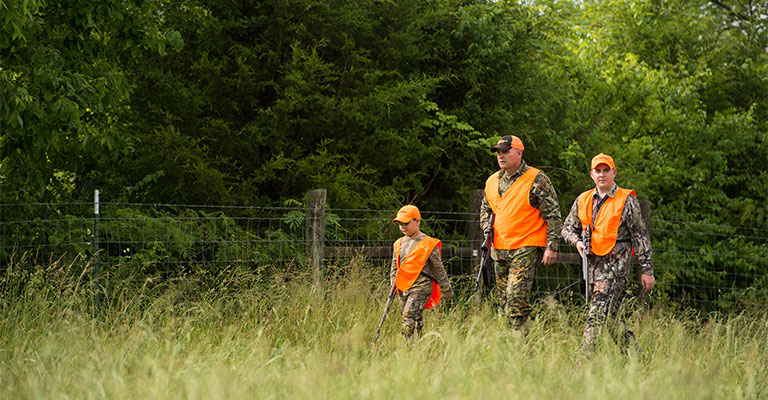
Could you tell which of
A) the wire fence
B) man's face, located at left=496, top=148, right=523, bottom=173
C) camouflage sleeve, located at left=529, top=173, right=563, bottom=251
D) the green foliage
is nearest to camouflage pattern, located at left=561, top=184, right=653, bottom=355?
camouflage sleeve, located at left=529, top=173, right=563, bottom=251

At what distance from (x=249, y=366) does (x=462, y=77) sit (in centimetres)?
792

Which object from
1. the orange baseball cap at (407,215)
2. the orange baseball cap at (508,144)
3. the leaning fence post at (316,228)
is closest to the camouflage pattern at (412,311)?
the orange baseball cap at (407,215)

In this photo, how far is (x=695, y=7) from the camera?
1708cm

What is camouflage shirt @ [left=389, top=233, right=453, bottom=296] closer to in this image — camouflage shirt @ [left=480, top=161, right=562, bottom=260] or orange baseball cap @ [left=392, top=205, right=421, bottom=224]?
orange baseball cap @ [left=392, top=205, right=421, bottom=224]

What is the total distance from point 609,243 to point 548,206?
600mm

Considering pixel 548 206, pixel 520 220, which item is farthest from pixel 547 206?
pixel 520 220

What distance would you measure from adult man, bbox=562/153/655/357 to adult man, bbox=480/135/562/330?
1.07 feet

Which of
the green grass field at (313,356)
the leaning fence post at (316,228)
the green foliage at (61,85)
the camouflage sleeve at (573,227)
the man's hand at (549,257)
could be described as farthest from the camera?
the leaning fence post at (316,228)

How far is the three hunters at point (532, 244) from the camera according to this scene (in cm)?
646

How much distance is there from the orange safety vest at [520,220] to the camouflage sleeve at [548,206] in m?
0.04

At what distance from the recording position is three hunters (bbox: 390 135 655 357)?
6.46 m

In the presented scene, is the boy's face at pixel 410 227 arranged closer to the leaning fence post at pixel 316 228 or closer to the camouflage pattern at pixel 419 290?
the camouflage pattern at pixel 419 290

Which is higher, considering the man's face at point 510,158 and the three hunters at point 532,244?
the man's face at point 510,158

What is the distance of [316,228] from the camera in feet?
27.5
